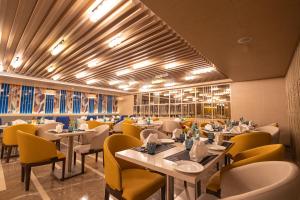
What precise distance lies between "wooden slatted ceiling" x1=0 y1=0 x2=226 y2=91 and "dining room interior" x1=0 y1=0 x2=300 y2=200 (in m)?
0.02

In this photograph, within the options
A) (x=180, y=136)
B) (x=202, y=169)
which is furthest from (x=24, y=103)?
(x=202, y=169)

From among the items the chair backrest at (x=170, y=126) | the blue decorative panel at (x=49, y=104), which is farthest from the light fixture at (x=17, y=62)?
the chair backrest at (x=170, y=126)

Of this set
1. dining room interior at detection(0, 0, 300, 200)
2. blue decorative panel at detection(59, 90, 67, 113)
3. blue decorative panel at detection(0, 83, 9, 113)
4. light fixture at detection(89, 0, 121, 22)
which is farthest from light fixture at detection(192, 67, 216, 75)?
blue decorative panel at detection(0, 83, 9, 113)

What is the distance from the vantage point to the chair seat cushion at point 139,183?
4.46ft

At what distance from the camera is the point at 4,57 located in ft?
16.0

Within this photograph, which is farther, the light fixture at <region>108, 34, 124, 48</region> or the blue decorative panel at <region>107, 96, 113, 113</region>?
the blue decorative panel at <region>107, 96, 113, 113</region>

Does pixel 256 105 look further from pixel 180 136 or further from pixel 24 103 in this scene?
pixel 24 103

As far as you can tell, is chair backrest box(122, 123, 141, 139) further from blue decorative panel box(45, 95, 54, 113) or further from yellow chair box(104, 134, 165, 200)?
blue decorative panel box(45, 95, 54, 113)

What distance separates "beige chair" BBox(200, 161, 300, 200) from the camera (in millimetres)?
675

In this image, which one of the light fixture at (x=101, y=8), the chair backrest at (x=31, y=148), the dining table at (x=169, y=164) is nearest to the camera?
the dining table at (x=169, y=164)

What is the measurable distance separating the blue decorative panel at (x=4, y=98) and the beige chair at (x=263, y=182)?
9.91 meters

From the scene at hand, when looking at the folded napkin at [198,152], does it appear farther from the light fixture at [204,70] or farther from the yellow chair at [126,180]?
the light fixture at [204,70]

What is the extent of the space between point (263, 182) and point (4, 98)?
34.0 feet

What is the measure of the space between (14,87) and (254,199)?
34.6 ft
